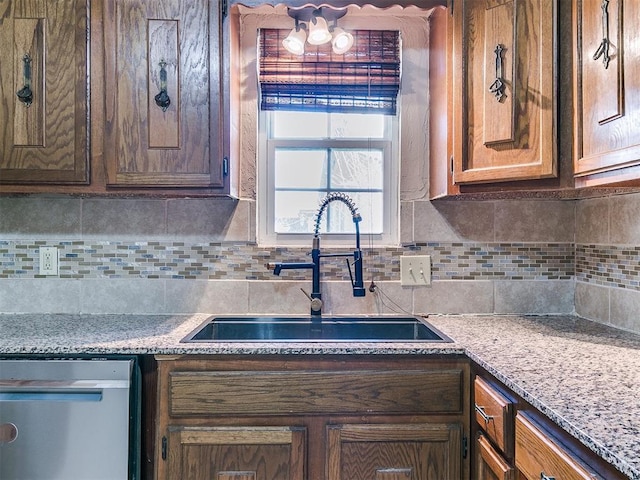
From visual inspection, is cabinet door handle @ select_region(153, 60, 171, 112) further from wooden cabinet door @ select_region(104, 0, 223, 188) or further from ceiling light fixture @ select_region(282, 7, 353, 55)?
ceiling light fixture @ select_region(282, 7, 353, 55)

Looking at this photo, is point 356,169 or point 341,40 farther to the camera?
point 356,169

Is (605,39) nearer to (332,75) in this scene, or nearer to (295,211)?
(332,75)

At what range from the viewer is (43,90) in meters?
1.50

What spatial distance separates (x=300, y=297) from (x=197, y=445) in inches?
27.8

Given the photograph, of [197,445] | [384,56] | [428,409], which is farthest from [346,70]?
[197,445]

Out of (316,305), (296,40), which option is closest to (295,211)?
(316,305)

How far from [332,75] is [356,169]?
402 mm

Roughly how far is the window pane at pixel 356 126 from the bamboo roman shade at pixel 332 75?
0.06 m

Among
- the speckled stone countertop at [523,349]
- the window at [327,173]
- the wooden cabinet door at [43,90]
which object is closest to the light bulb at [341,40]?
the window at [327,173]

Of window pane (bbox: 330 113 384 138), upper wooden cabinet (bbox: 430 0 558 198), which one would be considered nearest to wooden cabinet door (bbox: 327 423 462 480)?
upper wooden cabinet (bbox: 430 0 558 198)

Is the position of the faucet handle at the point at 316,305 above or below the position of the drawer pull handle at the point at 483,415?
above

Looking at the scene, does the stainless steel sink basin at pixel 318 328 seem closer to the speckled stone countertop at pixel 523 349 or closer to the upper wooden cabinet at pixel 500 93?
the speckled stone countertop at pixel 523 349

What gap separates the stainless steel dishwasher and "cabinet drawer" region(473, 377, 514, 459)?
982 mm

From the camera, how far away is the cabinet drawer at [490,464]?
105cm
